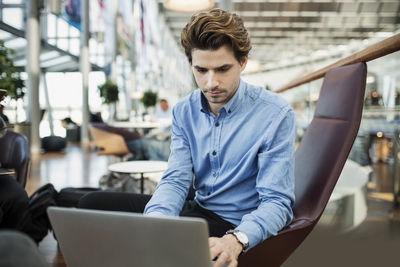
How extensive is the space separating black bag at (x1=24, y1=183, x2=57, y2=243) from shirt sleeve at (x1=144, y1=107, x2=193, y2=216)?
4.01 feet

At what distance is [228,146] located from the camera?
1.38 meters

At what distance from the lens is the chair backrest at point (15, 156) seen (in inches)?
95.1

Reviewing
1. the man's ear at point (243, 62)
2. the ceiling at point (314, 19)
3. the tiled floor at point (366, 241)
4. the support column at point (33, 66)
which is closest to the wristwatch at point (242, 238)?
the man's ear at point (243, 62)

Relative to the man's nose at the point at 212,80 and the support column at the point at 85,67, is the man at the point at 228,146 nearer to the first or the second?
the man's nose at the point at 212,80

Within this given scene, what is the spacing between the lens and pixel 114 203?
1516 millimetres

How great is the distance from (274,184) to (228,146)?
9.2 inches

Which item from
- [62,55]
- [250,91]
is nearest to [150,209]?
[250,91]

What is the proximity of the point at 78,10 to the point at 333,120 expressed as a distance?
11219 mm

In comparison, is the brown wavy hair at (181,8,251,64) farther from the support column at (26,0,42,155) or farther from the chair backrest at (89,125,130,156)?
the support column at (26,0,42,155)

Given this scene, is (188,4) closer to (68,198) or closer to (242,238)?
(68,198)

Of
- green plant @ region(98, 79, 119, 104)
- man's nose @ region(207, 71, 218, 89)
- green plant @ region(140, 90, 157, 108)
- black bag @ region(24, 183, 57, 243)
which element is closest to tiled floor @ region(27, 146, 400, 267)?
black bag @ region(24, 183, 57, 243)

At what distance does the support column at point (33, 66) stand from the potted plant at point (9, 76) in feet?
1.48

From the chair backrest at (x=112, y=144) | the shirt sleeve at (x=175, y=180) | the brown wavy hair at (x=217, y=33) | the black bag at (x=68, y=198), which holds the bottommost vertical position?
the chair backrest at (x=112, y=144)

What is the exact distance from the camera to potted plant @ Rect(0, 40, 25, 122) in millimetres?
3925
